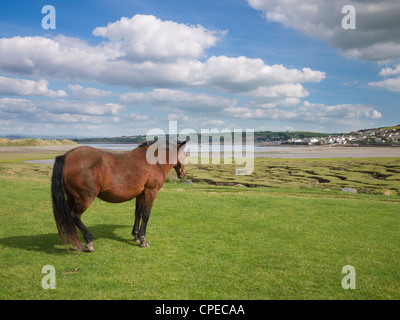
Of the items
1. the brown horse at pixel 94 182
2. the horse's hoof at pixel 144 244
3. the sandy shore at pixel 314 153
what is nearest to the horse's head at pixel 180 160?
the brown horse at pixel 94 182

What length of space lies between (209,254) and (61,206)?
3.51m

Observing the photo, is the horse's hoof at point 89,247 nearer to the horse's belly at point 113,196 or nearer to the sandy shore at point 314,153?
the horse's belly at point 113,196

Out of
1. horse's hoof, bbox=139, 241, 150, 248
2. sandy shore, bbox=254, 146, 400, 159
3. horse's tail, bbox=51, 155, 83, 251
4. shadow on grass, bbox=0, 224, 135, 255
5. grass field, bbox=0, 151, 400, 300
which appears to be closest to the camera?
grass field, bbox=0, 151, 400, 300

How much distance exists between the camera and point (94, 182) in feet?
20.6

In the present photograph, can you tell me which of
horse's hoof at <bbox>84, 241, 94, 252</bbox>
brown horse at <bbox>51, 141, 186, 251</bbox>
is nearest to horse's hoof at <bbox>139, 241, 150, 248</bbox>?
brown horse at <bbox>51, 141, 186, 251</bbox>

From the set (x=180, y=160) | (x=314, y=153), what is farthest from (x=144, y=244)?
(x=314, y=153)

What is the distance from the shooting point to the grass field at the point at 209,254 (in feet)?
16.0

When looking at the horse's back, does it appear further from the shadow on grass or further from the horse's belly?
the shadow on grass

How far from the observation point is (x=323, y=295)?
4.82 meters

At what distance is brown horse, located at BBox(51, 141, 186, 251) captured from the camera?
242 inches

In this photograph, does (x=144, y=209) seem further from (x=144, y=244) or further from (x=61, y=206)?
(x=61, y=206)

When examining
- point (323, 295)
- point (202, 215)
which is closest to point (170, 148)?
point (202, 215)

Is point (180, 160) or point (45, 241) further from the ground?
point (180, 160)

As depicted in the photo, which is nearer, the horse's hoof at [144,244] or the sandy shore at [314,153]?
the horse's hoof at [144,244]
